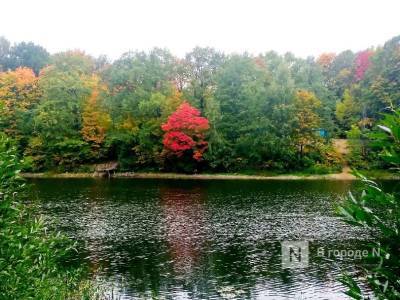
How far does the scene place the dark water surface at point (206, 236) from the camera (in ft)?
60.5

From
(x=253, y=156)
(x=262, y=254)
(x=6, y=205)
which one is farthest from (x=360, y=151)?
A: (x=6, y=205)

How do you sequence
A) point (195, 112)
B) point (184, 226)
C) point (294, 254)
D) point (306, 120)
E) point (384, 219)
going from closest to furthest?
point (384, 219), point (294, 254), point (184, 226), point (195, 112), point (306, 120)

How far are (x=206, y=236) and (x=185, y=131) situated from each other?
29627 millimetres

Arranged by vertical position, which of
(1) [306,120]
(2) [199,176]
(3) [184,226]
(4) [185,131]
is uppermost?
(1) [306,120]

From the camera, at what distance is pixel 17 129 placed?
6175cm

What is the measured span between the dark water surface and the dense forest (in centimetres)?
998

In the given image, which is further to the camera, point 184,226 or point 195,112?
point 195,112

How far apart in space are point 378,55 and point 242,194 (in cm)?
3129

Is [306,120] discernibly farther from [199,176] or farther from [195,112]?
[199,176]

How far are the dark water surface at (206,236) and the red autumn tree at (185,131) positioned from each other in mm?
9654

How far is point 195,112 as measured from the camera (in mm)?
54938

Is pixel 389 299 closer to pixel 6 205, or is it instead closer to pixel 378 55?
pixel 6 205

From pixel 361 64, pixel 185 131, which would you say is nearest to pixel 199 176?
pixel 185 131

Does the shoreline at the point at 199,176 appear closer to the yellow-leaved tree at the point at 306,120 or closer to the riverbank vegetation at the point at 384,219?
the yellow-leaved tree at the point at 306,120
